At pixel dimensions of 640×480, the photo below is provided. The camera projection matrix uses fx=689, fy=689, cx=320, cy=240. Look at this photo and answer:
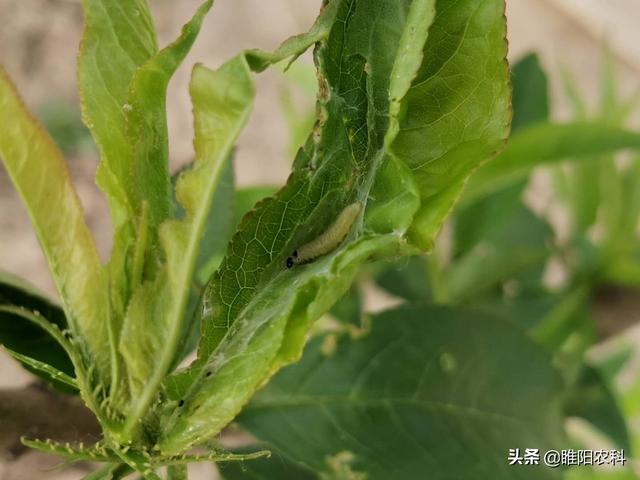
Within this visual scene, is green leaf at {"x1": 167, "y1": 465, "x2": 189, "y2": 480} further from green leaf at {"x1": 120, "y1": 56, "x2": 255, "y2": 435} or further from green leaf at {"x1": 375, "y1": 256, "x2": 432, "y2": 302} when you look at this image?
green leaf at {"x1": 375, "y1": 256, "x2": 432, "y2": 302}

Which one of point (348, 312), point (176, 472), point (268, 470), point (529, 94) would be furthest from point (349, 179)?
point (529, 94)

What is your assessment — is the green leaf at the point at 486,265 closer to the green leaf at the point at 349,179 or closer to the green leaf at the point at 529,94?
the green leaf at the point at 529,94

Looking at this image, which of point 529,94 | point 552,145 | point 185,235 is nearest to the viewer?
point 185,235

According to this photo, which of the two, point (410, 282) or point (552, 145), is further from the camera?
point (410, 282)

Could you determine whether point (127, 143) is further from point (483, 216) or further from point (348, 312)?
point (483, 216)

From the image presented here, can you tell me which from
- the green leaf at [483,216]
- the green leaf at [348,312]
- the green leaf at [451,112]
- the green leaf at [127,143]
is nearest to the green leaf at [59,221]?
the green leaf at [127,143]

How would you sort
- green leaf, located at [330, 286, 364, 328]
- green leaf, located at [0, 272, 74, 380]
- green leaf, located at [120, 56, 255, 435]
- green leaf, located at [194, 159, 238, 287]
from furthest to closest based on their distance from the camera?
green leaf, located at [330, 286, 364, 328], green leaf, located at [194, 159, 238, 287], green leaf, located at [0, 272, 74, 380], green leaf, located at [120, 56, 255, 435]

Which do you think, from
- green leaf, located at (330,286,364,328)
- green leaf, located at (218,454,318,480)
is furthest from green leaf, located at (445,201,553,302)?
green leaf, located at (218,454,318,480)
